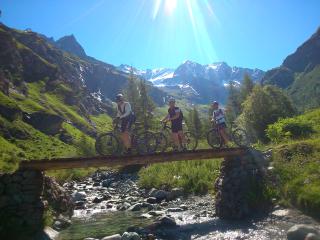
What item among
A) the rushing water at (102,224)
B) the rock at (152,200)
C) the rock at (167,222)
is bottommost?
the rushing water at (102,224)

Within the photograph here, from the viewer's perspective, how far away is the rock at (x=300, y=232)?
15142 mm

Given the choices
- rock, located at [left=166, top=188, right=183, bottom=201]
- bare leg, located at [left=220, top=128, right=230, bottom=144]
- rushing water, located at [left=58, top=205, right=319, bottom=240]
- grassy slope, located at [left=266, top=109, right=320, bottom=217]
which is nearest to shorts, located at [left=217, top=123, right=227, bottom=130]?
bare leg, located at [left=220, top=128, right=230, bottom=144]

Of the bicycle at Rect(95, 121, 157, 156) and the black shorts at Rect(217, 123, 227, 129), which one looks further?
the black shorts at Rect(217, 123, 227, 129)

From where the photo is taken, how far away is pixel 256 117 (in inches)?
1845

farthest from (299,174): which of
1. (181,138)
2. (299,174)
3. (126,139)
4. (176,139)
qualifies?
(126,139)

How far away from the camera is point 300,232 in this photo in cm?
1526

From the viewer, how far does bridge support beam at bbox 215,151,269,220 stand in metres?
20.6

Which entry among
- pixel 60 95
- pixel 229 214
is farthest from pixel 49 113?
pixel 229 214

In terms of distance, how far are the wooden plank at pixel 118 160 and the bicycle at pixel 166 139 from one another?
6.27 feet

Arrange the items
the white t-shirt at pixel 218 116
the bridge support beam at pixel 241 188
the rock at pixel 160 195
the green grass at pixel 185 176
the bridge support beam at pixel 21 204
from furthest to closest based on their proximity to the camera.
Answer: the green grass at pixel 185 176
the rock at pixel 160 195
the white t-shirt at pixel 218 116
the bridge support beam at pixel 241 188
the bridge support beam at pixel 21 204

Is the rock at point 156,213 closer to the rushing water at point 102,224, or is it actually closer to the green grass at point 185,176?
the rushing water at point 102,224

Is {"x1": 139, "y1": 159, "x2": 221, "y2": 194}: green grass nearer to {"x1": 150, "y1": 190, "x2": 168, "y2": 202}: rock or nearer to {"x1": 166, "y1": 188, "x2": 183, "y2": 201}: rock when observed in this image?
{"x1": 166, "y1": 188, "x2": 183, "y2": 201}: rock

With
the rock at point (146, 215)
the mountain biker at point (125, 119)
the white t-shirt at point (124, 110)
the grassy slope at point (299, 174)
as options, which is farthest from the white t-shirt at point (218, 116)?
A: the rock at point (146, 215)

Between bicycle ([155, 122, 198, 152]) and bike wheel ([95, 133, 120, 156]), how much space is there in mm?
2636
